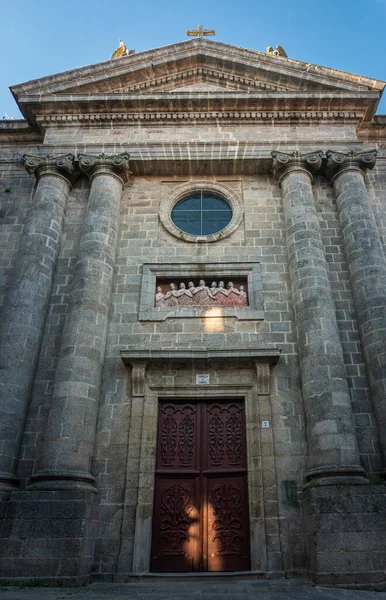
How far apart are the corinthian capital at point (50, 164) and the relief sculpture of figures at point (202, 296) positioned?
14.3ft

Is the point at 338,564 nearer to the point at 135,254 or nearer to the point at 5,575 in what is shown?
the point at 5,575

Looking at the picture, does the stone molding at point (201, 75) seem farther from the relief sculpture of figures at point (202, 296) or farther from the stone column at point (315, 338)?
the relief sculpture of figures at point (202, 296)

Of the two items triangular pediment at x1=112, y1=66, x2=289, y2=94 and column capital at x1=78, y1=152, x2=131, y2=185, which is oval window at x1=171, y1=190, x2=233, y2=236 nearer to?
column capital at x1=78, y1=152, x2=131, y2=185

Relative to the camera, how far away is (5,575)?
7488 millimetres

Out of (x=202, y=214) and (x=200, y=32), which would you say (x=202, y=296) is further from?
(x=200, y=32)

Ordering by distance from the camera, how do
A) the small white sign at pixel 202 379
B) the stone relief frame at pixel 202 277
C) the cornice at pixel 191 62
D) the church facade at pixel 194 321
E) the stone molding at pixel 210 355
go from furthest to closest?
the cornice at pixel 191 62, the stone relief frame at pixel 202 277, the small white sign at pixel 202 379, the stone molding at pixel 210 355, the church facade at pixel 194 321

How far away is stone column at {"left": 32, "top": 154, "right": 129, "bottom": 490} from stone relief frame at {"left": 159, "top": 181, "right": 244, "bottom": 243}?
1.29 m

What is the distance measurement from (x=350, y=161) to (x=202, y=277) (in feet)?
16.7

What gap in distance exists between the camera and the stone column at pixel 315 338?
8578 mm

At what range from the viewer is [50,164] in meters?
12.2

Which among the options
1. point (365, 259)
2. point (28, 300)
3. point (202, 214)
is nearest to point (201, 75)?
point (202, 214)

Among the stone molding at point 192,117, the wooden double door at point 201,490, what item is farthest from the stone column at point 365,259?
the wooden double door at point 201,490

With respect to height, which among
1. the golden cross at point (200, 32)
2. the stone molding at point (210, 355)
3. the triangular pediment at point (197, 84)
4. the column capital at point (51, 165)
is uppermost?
the golden cross at point (200, 32)

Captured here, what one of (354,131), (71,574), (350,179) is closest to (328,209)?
(350,179)
